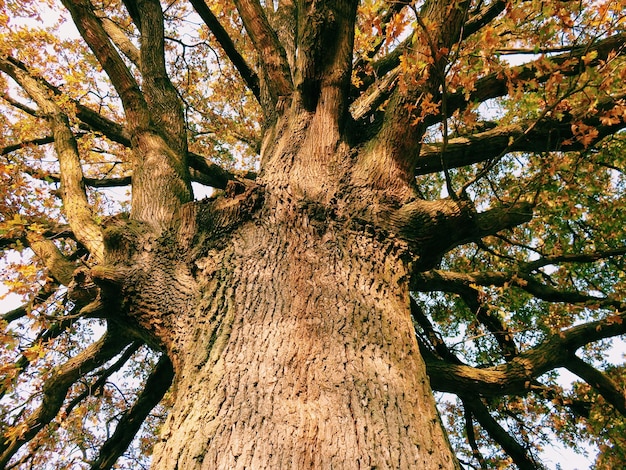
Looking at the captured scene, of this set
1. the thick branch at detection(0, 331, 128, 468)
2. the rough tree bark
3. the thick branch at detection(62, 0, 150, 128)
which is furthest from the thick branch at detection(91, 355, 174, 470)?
the thick branch at detection(62, 0, 150, 128)

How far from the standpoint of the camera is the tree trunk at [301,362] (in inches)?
56.9

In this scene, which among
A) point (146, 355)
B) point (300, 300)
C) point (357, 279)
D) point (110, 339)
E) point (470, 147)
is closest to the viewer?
point (300, 300)

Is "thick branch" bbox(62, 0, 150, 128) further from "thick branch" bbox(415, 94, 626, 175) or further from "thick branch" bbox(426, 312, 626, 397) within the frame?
"thick branch" bbox(426, 312, 626, 397)

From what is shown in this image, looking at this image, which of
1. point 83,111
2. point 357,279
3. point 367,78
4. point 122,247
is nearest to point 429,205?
point 357,279

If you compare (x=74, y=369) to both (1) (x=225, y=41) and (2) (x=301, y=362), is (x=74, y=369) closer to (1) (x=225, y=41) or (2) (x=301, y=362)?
(2) (x=301, y=362)

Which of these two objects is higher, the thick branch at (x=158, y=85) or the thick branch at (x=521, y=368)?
the thick branch at (x=158, y=85)

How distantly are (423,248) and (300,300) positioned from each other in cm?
105

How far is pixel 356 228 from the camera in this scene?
2498mm

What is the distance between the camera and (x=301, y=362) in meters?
1.71

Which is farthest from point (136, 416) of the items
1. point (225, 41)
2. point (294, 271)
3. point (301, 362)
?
point (225, 41)

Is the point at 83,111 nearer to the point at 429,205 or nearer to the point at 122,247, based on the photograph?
the point at 122,247

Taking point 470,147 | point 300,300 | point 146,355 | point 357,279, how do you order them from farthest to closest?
point 146,355, point 470,147, point 357,279, point 300,300

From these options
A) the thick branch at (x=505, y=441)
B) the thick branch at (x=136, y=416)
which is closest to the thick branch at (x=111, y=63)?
the thick branch at (x=136, y=416)

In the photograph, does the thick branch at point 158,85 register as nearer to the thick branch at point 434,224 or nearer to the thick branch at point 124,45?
the thick branch at point 124,45
